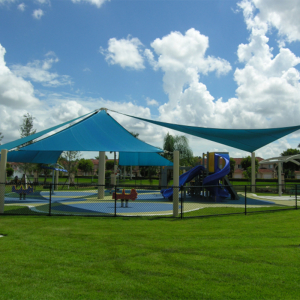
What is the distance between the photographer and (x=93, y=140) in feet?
42.0

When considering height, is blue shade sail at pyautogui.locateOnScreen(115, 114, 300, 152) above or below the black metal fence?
above

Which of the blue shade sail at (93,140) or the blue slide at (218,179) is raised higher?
the blue shade sail at (93,140)

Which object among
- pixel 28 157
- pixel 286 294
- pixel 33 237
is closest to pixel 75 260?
pixel 33 237

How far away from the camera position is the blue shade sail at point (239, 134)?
11.8 m

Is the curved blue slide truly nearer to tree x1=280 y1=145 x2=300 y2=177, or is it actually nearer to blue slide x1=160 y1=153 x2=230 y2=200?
blue slide x1=160 y1=153 x2=230 y2=200

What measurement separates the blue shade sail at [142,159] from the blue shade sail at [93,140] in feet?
39.5

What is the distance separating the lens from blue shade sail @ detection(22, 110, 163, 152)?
11.8 metres

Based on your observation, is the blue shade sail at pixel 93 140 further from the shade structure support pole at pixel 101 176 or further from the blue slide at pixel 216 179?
the blue slide at pixel 216 179

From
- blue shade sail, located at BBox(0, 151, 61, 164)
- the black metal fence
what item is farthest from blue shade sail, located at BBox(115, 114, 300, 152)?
blue shade sail, located at BBox(0, 151, 61, 164)

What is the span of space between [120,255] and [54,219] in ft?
15.7

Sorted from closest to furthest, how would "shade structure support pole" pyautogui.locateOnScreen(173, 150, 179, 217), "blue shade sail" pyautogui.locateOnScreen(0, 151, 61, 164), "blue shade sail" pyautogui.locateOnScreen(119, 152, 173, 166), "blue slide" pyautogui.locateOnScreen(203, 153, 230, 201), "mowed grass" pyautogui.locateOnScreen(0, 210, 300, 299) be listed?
"mowed grass" pyautogui.locateOnScreen(0, 210, 300, 299) < "shade structure support pole" pyautogui.locateOnScreen(173, 150, 179, 217) < "blue slide" pyautogui.locateOnScreen(203, 153, 230, 201) < "blue shade sail" pyautogui.locateOnScreen(0, 151, 61, 164) < "blue shade sail" pyautogui.locateOnScreen(119, 152, 173, 166)

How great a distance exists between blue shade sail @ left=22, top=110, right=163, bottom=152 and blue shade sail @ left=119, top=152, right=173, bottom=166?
12024mm

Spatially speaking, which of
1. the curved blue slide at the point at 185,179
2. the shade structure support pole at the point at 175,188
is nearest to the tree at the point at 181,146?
the curved blue slide at the point at 185,179

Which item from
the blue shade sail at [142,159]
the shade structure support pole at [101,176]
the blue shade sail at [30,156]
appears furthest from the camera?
the blue shade sail at [142,159]
